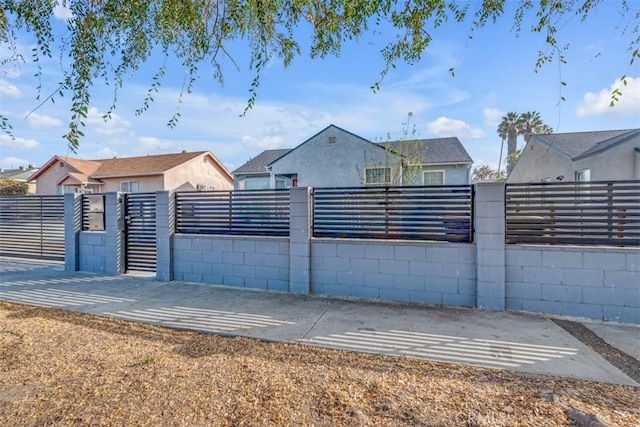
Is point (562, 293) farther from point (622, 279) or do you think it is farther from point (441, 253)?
point (441, 253)

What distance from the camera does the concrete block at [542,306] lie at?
442 centimetres

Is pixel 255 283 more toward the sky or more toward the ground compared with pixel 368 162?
more toward the ground

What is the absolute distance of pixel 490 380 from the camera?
9.10 feet

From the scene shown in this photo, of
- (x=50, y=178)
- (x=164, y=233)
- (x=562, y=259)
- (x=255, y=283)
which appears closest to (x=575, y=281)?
(x=562, y=259)

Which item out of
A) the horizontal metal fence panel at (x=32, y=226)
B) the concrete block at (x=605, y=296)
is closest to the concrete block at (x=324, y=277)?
the concrete block at (x=605, y=296)

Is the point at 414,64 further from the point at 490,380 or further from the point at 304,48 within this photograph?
the point at 490,380

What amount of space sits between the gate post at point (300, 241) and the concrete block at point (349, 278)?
0.50m

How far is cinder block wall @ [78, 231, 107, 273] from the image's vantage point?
705 cm

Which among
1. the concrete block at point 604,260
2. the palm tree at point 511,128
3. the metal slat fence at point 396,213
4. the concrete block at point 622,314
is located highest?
the palm tree at point 511,128

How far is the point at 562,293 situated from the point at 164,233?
21.6 feet

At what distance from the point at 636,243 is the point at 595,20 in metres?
2.76

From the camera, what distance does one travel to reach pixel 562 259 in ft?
14.3

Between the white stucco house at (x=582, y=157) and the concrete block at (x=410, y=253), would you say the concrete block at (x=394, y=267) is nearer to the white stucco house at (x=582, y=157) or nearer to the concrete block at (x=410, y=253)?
the concrete block at (x=410, y=253)

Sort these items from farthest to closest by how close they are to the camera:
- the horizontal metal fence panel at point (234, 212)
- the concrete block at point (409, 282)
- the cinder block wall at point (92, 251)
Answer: the cinder block wall at point (92, 251) → the horizontal metal fence panel at point (234, 212) → the concrete block at point (409, 282)
